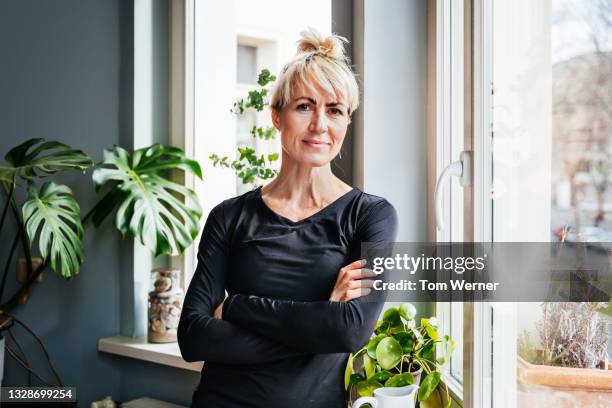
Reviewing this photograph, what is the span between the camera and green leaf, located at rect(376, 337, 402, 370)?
1.41m

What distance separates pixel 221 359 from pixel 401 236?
2.32ft

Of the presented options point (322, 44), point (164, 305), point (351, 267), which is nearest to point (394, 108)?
point (322, 44)

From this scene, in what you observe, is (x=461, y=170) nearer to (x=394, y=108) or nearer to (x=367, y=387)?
(x=394, y=108)

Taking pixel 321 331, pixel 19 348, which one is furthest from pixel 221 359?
pixel 19 348

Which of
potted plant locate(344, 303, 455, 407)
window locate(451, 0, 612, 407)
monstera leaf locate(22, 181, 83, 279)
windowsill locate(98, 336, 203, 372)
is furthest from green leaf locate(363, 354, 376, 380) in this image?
monstera leaf locate(22, 181, 83, 279)

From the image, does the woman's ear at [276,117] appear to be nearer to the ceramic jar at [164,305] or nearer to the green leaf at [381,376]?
the green leaf at [381,376]

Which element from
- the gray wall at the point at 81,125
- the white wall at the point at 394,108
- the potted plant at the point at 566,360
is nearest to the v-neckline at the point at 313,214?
the white wall at the point at 394,108

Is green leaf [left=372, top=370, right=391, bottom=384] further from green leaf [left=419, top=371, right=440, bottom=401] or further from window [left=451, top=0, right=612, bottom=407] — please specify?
window [left=451, top=0, right=612, bottom=407]

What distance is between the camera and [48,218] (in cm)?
202

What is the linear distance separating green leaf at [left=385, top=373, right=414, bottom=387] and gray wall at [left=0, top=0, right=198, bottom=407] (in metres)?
1.17

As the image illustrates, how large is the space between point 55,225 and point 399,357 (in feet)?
4.22

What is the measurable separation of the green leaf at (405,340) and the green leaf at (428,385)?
0.09 metres

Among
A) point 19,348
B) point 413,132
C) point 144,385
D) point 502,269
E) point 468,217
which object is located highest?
point 413,132

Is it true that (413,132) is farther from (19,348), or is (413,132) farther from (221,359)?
(19,348)
